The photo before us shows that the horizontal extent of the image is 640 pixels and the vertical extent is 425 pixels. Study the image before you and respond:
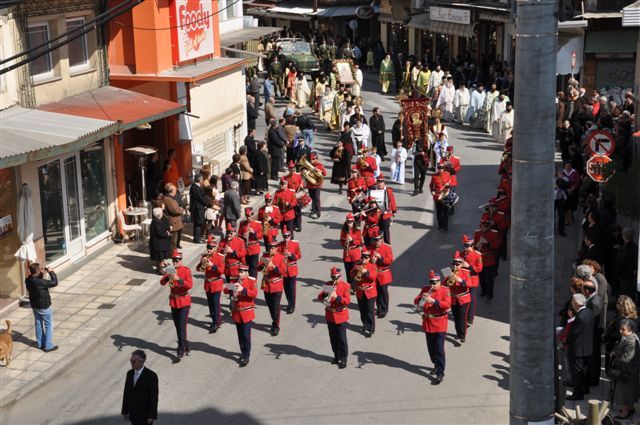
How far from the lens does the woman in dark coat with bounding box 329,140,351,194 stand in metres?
26.7

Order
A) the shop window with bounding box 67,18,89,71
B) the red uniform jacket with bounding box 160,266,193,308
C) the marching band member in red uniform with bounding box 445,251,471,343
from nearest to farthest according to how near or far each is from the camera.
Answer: the red uniform jacket with bounding box 160,266,193,308, the marching band member in red uniform with bounding box 445,251,471,343, the shop window with bounding box 67,18,89,71

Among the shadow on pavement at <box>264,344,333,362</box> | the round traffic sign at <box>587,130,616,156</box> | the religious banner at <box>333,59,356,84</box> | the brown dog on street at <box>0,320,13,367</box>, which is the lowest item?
the shadow on pavement at <box>264,344,333,362</box>

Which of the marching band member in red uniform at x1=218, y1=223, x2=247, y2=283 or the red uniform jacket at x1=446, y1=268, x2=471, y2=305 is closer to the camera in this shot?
the red uniform jacket at x1=446, y1=268, x2=471, y2=305

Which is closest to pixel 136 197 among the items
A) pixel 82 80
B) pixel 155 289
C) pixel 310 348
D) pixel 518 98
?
pixel 82 80

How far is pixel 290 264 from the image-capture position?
18016mm

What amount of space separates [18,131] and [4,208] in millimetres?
1546

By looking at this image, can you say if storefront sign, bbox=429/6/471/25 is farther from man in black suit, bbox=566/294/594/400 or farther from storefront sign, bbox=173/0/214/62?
man in black suit, bbox=566/294/594/400

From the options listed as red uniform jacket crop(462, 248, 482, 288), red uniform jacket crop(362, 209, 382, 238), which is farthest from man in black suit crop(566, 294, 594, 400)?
red uniform jacket crop(362, 209, 382, 238)

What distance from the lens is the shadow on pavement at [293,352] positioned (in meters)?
16.3

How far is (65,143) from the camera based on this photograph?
17.9 metres

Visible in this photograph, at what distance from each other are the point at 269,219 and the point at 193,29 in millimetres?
7909

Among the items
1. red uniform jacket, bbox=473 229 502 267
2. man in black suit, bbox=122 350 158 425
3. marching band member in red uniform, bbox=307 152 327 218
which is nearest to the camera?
man in black suit, bbox=122 350 158 425

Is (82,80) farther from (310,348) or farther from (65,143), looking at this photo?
(310,348)

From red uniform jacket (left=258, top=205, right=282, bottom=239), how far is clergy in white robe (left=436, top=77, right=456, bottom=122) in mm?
15737
